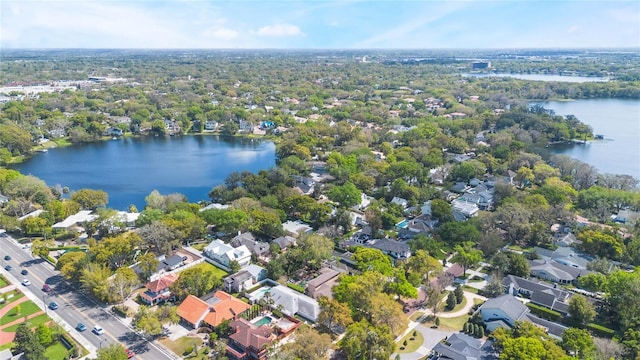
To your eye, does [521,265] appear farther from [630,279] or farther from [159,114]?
[159,114]

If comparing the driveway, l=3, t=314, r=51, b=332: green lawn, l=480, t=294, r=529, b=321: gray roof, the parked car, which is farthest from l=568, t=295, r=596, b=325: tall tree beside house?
l=3, t=314, r=51, b=332: green lawn

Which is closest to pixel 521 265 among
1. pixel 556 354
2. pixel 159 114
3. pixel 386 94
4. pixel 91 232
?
pixel 556 354

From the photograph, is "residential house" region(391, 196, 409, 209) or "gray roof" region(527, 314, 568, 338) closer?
"gray roof" region(527, 314, 568, 338)

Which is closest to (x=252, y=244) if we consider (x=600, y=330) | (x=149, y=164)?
(x=600, y=330)

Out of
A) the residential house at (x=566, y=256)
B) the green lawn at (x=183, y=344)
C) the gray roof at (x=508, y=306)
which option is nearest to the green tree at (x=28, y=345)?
the green lawn at (x=183, y=344)

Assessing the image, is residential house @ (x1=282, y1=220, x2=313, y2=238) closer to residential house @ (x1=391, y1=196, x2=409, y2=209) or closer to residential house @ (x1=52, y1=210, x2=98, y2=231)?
residential house @ (x1=391, y1=196, x2=409, y2=209)

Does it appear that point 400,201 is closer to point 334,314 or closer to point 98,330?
point 334,314
